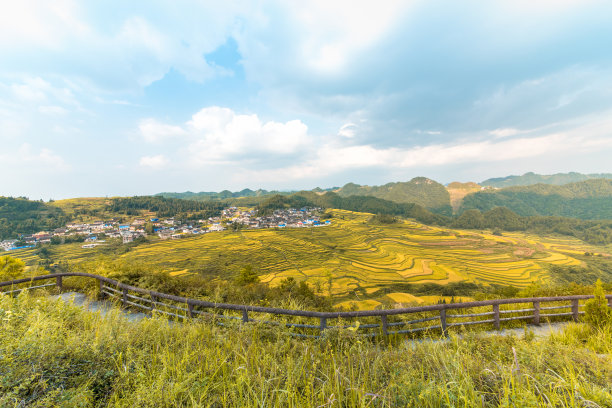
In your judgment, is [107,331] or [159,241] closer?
[107,331]

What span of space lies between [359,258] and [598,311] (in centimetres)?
7245

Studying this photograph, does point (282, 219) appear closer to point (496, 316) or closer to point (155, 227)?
point (155, 227)

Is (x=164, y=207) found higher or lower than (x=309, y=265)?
higher

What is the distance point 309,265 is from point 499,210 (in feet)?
664

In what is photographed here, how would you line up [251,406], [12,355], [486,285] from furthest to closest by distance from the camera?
[486,285] < [12,355] < [251,406]

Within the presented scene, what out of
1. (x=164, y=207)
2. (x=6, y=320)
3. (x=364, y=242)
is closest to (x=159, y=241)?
(x=164, y=207)

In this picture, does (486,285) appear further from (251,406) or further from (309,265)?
(251,406)

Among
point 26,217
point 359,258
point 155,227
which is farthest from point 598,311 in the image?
point 26,217

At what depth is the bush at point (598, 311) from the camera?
4977 millimetres

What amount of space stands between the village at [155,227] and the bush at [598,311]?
119 m

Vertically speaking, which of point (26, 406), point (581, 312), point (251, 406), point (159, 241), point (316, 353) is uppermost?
point (26, 406)

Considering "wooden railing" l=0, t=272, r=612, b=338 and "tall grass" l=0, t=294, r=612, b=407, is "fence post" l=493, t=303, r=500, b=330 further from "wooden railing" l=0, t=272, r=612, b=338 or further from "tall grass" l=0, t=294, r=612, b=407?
→ "tall grass" l=0, t=294, r=612, b=407

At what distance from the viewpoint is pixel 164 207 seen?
156 metres

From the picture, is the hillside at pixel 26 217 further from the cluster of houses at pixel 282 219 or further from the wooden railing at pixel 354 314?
the wooden railing at pixel 354 314
